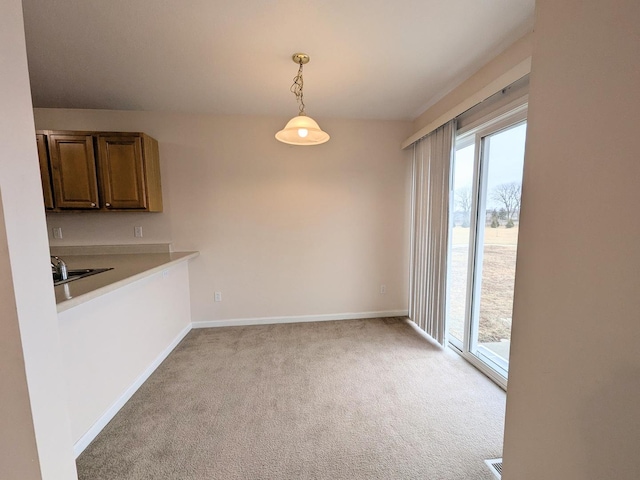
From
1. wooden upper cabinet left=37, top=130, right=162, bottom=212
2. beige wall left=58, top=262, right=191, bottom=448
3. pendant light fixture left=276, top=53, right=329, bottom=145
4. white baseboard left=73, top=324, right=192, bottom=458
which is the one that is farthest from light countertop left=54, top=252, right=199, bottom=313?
pendant light fixture left=276, top=53, right=329, bottom=145

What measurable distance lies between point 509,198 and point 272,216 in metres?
2.48

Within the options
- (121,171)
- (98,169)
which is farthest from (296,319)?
(98,169)

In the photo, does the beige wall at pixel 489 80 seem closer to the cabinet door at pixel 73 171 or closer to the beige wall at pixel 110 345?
the beige wall at pixel 110 345

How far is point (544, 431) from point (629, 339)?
1.34ft

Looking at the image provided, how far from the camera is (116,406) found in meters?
1.87

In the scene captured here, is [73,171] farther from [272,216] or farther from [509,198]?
[509,198]

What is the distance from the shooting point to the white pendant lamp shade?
181 cm

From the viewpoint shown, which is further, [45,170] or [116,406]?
[45,170]

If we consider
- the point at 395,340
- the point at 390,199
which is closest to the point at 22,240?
the point at 395,340

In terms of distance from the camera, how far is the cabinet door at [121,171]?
273cm

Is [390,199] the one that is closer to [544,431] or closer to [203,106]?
[203,106]

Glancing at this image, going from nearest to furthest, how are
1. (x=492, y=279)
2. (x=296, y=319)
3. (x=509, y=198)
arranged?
1. (x=509, y=198)
2. (x=492, y=279)
3. (x=296, y=319)

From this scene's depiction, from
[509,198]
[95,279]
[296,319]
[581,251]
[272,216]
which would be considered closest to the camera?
[581,251]

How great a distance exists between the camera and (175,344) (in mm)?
2850
